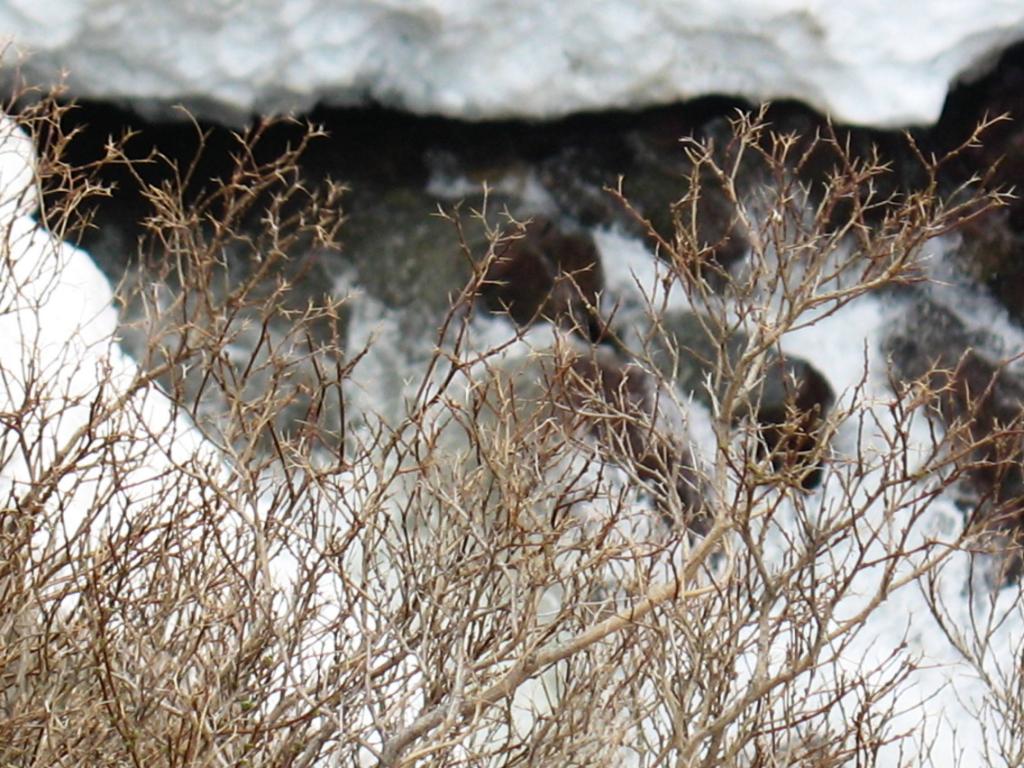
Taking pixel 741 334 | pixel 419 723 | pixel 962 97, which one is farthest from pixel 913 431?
pixel 419 723

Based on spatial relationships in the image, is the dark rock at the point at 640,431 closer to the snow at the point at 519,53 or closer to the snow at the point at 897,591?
the snow at the point at 519,53

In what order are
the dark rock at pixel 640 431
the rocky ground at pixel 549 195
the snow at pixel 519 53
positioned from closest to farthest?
the dark rock at pixel 640 431 < the snow at pixel 519 53 < the rocky ground at pixel 549 195

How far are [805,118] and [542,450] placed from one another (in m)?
4.11

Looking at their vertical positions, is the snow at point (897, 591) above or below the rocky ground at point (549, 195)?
below

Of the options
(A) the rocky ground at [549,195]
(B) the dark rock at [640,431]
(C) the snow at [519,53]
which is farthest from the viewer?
(A) the rocky ground at [549,195]

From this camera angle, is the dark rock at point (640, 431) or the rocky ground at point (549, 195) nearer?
the dark rock at point (640, 431)

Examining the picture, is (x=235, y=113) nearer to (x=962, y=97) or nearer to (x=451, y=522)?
(x=962, y=97)

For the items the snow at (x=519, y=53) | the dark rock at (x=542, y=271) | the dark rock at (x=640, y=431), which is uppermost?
the snow at (x=519, y=53)

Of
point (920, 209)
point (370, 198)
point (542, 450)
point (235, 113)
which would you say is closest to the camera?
point (920, 209)

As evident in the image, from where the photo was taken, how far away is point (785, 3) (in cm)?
645

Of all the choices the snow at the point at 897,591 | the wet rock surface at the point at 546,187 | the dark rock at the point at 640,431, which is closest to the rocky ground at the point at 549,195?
the wet rock surface at the point at 546,187

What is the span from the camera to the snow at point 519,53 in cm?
Result: 603

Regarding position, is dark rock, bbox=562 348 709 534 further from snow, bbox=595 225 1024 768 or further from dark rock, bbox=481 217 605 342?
snow, bbox=595 225 1024 768

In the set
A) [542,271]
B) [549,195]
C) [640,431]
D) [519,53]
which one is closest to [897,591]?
[542,271]
